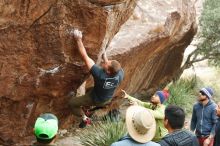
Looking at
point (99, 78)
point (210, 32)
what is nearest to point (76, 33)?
point (99, 78)

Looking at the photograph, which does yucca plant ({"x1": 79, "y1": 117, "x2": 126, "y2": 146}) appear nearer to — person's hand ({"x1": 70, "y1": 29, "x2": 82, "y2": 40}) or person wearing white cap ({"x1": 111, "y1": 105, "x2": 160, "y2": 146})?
person's hand ({"x1": 70, "y1": 29, "x2": 82, "y2": 40})

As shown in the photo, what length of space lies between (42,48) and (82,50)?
697 mm

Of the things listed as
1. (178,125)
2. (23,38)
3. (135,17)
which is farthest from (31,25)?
(135,17)

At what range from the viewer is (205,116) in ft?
29.8

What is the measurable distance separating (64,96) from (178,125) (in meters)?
3.71

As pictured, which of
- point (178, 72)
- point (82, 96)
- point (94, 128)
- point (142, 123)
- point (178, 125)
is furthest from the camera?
point (178, 72)

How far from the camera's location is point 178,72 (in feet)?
60.6

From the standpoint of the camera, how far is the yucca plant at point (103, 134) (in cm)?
1013

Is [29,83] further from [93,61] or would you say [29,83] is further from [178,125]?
[178,125]

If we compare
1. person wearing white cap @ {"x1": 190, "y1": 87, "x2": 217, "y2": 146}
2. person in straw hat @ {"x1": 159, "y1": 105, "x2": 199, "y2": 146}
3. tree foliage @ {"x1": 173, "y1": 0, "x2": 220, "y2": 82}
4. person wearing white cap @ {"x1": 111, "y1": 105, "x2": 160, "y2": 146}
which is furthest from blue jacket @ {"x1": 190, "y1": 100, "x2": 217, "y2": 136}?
tree foliage @ {"x1": 173, "y1": 0, "x2": 220, "y2": 82}

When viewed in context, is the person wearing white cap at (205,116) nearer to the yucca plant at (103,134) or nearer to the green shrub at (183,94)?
the yucca plant at (103,134)

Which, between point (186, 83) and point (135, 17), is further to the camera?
point (186, 83)

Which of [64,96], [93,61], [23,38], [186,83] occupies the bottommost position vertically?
[186,83]

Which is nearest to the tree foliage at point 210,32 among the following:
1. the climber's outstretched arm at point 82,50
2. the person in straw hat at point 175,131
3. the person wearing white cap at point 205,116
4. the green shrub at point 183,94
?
the green shrub at point 183,94
